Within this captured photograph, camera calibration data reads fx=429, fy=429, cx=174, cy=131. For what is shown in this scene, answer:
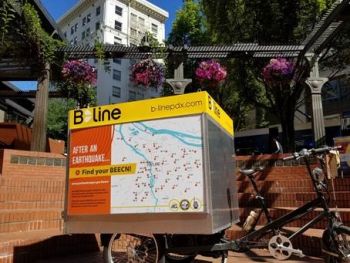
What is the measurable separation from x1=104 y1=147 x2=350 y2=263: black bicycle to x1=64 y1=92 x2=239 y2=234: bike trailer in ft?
1.25

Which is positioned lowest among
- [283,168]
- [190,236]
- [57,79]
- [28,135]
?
[190,236]

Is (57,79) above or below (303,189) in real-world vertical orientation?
above

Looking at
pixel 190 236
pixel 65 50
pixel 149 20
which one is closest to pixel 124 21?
pixel 149 20

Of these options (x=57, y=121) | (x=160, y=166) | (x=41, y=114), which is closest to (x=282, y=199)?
(x=160, y=166)

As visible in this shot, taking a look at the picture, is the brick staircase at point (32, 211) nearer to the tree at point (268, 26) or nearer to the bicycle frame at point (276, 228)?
the bicycle frame at point (276, 228)

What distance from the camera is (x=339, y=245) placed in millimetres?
4793

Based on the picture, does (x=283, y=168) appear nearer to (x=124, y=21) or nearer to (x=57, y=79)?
(x=57, y=79)

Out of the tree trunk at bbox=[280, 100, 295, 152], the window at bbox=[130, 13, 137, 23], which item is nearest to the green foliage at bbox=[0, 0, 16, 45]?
the tree trunk at bbox=[280, 100, 295, 152]

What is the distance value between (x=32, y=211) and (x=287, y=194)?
4798 mm

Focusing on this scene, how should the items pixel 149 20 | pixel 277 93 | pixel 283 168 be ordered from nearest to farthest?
pixel 283 168 < pixel 277 93 < pixel 149 20

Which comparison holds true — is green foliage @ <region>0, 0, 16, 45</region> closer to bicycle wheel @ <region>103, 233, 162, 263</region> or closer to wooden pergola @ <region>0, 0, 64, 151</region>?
wooden pergola @ <region>0, 0, 64, 151</region>

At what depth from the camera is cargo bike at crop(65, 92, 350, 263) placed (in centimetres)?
463

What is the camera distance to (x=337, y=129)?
27078 mm

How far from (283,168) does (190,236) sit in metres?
5.21
